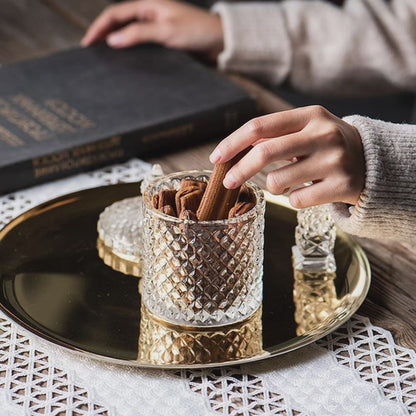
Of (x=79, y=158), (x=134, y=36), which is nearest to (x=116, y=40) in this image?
(x=134, y=36)

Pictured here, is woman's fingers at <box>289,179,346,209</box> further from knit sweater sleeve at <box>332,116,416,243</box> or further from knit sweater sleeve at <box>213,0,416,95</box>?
knit sweater sleeve at <box>213,0,416,95</box>

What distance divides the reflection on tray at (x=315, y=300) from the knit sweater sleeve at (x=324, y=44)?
23.1 inches

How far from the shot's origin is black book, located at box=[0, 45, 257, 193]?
0.91m

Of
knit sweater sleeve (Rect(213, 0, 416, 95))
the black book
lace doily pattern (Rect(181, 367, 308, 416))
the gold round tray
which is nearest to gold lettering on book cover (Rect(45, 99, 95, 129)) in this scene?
the black book

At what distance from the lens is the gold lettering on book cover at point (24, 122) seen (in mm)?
930

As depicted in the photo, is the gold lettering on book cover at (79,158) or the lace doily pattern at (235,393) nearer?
the lace doily pattern at (235,393)

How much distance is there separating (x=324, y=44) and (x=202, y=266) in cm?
76

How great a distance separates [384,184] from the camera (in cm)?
67

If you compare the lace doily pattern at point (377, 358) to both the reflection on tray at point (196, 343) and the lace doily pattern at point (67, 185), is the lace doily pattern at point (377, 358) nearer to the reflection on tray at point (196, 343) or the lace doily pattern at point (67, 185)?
the reflection on tray at point (196, 343)

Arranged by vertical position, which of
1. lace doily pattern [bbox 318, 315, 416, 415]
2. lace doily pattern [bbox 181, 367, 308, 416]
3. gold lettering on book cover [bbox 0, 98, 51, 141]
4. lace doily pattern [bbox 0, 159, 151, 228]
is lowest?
lace doily pattern [bbox 0, 159, 151, 228]

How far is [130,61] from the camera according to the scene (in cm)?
115

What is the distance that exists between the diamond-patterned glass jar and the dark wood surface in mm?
126

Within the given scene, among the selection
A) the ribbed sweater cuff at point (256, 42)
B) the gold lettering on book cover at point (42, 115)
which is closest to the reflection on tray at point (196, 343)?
the gold lettering on book cover at point (42, 115)

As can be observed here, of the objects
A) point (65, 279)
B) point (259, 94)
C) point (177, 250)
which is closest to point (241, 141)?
point (177, 250)
